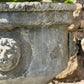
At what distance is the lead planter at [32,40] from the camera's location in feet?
3.68

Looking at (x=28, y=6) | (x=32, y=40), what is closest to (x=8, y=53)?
(x=32, y=40)

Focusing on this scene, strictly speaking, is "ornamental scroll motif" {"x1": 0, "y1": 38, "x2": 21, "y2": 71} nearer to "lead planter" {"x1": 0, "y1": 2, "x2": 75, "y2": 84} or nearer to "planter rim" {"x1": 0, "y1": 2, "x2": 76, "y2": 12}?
"lead planter" {"x1": 0, "y1": 2, "x2": 75, "y2": 84}

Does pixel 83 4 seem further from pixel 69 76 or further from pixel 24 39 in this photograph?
pixel 24 39

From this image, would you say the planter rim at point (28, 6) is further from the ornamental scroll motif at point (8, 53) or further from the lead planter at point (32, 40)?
the ornamental scroll motif at point (8, 53)

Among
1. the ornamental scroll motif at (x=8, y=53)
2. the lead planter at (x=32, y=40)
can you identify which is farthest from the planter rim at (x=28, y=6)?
the ornamental scroll motif at (x=8, y=53)

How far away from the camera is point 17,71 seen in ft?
3.94

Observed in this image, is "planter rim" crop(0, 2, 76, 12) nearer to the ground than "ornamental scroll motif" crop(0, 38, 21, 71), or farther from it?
farther from it

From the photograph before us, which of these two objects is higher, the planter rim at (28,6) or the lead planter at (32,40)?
the planter rim at (28,6)

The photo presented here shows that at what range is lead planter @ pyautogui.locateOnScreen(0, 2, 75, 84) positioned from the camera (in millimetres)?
1121

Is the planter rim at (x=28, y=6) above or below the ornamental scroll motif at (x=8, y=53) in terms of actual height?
above

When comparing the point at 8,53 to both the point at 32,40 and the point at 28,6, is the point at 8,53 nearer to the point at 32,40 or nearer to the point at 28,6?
the point at 32,40

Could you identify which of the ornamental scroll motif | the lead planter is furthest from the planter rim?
the ornamental scroll motif

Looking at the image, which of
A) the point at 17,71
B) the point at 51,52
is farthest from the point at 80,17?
the point at 17,71

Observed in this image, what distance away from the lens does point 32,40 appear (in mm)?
1179
